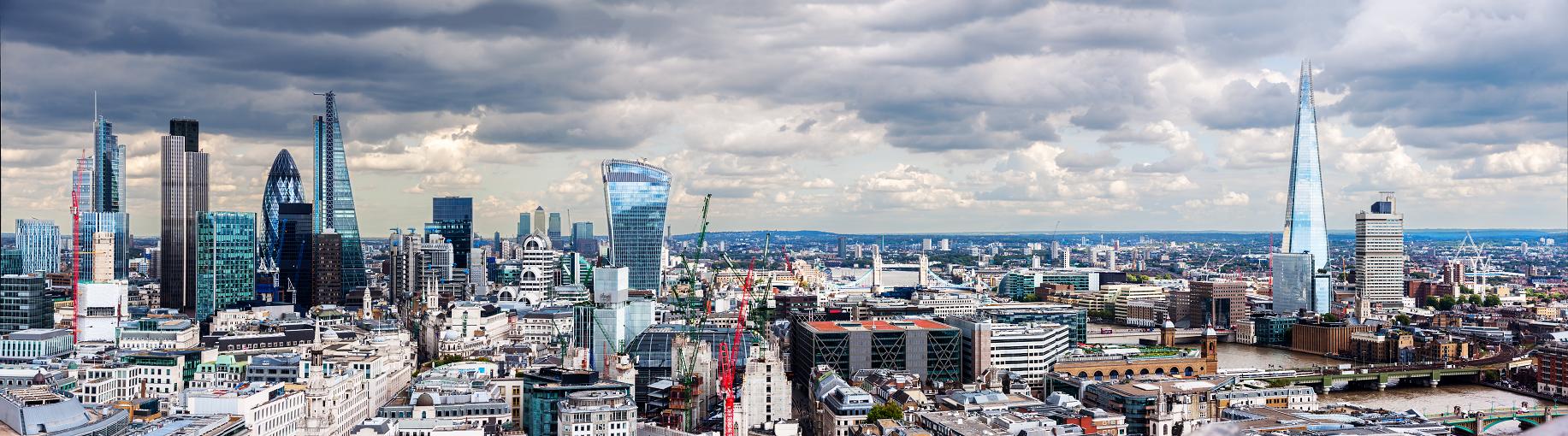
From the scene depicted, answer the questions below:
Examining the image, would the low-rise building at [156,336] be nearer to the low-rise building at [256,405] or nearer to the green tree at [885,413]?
the low-rise building at [256,405]

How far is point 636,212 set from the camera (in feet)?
Result: 191

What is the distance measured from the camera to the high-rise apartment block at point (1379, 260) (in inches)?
2473

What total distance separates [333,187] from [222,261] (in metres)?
17.3

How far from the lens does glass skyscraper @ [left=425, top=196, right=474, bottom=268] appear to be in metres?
79.2

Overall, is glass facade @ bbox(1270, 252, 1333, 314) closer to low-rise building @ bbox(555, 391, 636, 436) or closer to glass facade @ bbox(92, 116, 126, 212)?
low-rise building @ bbox(555, 391, 636, 436)

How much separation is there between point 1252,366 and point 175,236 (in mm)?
47395

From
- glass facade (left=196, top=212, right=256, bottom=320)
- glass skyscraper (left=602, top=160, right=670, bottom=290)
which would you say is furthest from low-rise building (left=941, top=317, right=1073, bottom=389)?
glass facade (left=196, top=212, right=256, bottom=320)

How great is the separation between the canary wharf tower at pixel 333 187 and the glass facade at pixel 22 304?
80.1 ft

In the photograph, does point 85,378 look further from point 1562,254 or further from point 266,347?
point 1562,254

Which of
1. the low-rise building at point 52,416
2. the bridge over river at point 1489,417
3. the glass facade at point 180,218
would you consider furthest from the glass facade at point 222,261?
the bridge over river at point 1489,417

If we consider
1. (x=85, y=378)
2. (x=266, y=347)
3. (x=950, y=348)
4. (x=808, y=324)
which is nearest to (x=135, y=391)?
(x=85, y=378)

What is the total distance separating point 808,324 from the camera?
36.1 meters

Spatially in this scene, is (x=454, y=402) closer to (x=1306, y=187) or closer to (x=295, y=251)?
(x=295, y=251)

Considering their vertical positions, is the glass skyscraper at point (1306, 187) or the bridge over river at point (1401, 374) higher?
the glass skyscraper at point (1306, 187)
